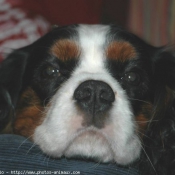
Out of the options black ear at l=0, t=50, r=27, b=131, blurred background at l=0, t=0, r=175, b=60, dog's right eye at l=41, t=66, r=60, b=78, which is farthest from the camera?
blurred background at l=0, t=0, r=175, b=60

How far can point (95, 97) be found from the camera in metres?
1.24

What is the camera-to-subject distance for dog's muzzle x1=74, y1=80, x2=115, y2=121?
4.03 ft

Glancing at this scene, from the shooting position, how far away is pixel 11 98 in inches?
65.2

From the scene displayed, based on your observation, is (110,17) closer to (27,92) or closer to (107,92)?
(27,92)

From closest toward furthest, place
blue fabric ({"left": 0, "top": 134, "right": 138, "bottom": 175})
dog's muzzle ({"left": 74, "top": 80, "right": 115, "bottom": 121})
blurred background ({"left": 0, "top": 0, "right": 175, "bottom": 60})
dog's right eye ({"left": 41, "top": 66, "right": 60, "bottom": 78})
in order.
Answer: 1. blue fabric ({"left": 0, "top": 134, "right": 138, "bottom": 175})
2. dog's muzzle ({"left": 74, "top": 80, "right": 115, "bottom": 121})
3. dog's right eye ({"left": 41, "top": 66, "right": 60, "bottom": 78})
4. blurred background ({"left": 0, "top": 0, "right": 175, "bottom": 60})

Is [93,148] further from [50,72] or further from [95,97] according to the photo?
[50,72]

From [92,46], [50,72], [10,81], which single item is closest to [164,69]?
[92,46]

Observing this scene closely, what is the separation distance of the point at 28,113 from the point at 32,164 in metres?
0.43

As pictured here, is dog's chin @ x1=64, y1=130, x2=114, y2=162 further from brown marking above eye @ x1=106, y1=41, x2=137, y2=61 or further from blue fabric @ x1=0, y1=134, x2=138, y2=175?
brown marking above eye @ x1=106, y1=41, x2=137, y2=61

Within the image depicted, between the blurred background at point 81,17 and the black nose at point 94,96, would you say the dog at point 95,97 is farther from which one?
the blurred background at point 81,17

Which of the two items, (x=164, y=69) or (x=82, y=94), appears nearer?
(x=82, y=94)

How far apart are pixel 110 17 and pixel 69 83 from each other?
139 cm

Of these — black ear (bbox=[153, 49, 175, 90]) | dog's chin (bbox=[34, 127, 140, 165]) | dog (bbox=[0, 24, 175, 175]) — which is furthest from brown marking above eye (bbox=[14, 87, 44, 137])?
black ear (bbox=[153, 49, 175, 90])

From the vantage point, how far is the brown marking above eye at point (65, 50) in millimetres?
1475
